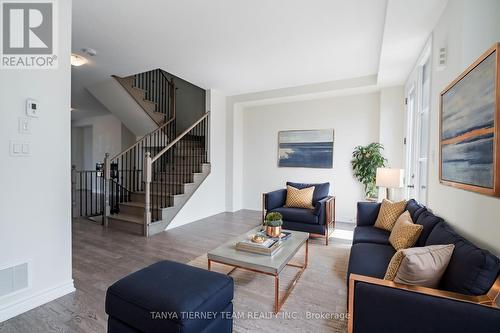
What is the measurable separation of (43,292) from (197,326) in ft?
5.37

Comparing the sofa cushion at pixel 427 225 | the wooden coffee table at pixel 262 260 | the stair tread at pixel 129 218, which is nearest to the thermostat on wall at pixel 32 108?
the wooden coffee table at pixel 262 260

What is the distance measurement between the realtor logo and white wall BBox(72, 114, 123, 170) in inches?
227

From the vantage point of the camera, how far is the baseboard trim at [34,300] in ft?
6.02

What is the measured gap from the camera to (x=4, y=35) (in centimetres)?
192

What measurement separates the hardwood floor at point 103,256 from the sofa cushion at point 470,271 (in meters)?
2.26

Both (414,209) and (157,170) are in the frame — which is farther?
(157,170)

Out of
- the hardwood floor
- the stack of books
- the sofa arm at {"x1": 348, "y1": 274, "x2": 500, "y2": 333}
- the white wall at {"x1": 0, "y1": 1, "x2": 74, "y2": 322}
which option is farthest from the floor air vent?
the sofa arm at {"x1": 348, "y1": 274, "x2": 500, "y2": 333}

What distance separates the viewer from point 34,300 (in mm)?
1979

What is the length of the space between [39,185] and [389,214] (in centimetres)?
344

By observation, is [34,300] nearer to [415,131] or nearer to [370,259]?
[370,259]

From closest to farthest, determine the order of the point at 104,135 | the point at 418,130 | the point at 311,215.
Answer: the point at 418,130
the point at 311,215
the point at 104,135

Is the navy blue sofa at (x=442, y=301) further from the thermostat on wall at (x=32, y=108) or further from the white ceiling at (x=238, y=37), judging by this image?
the thermostat on wall at (x=32, y=108)

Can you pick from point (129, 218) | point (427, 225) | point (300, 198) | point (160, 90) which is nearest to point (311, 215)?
point (300, 198)

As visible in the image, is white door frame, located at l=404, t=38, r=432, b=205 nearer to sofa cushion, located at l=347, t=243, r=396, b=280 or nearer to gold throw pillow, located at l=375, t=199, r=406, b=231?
gold throw pillow, located at l=375, t=199, r=406, b=231
